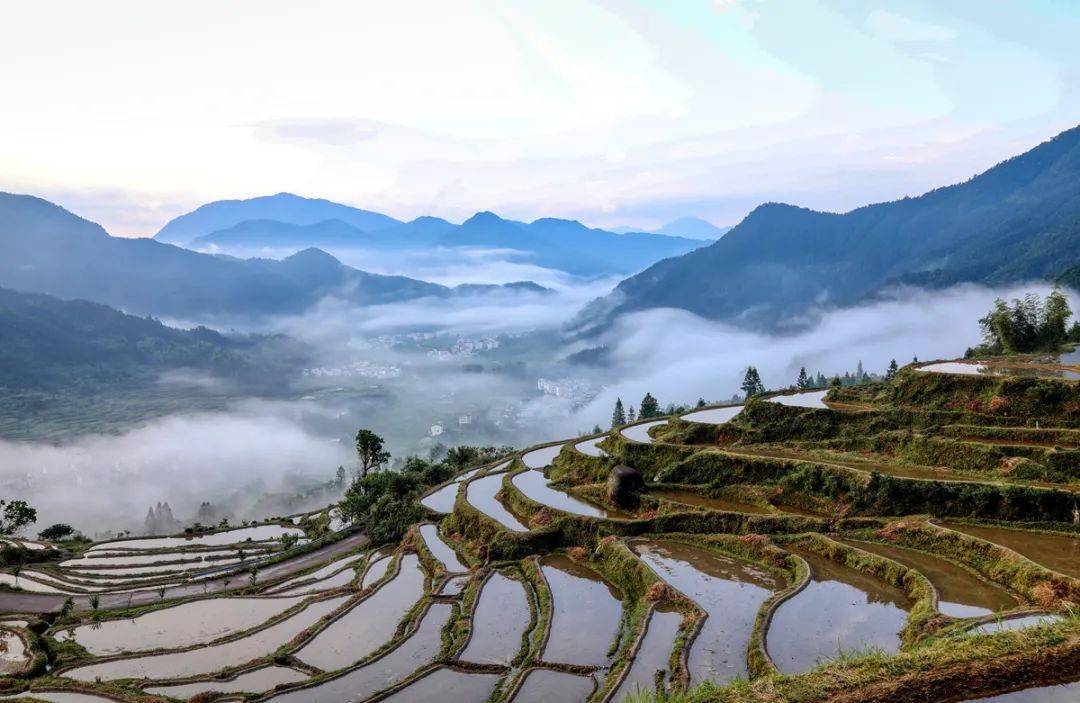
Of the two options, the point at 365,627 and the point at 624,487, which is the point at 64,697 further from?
the point at 624,487

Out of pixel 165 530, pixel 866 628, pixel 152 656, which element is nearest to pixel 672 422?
pixel 866 628

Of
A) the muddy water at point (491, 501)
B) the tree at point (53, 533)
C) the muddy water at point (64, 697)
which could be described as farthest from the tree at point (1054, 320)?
the tree at point (53, 533)

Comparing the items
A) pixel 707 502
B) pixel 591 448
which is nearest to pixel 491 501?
pixel 591 448

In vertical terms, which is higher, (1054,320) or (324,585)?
(1054,320)

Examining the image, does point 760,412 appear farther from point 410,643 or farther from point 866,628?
point 410,643

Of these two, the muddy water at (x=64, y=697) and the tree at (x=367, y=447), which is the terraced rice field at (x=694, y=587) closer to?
the muddy water at (x=64, y=697)

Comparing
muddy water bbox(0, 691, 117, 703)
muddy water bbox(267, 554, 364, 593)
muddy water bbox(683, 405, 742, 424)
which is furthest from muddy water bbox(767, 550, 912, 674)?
muddy water bbox(267, 554, 364, 593)
